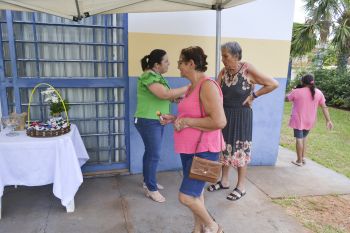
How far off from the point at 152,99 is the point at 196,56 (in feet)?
3.24

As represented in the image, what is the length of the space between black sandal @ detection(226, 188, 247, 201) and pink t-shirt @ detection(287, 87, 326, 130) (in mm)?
1600

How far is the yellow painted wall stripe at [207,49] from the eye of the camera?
11.9ft

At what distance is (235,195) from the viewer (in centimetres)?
340

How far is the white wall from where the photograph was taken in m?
3.60

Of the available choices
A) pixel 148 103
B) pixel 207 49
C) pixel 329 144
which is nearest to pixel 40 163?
pixel 148 103

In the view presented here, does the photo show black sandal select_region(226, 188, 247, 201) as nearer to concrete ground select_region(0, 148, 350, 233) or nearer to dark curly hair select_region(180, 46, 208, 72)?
concrete ground select_region(0, 148, 350, 233)

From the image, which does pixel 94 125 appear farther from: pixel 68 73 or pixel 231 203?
pixel 231 203

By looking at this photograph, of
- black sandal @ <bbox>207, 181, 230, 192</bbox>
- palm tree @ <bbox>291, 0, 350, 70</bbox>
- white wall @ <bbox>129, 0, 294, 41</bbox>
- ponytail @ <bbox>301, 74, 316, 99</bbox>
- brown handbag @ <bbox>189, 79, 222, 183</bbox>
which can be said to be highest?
palm tree @ <bbox>291, 0, 350, 70</bbox>

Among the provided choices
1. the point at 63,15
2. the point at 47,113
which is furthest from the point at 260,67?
the point at 47,113

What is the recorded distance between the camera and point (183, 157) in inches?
91.5

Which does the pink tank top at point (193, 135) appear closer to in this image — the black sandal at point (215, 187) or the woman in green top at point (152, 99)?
the woman in green top at point (152, 99)

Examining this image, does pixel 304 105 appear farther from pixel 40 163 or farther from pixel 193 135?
pixel 40 163

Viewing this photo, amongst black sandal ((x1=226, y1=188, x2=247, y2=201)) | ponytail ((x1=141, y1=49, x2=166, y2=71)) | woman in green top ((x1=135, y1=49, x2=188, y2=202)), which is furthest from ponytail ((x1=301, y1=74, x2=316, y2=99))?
ponytail ((x1=141, y1=49, x2=166, y2=71))

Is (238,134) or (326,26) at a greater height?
(326,26)
